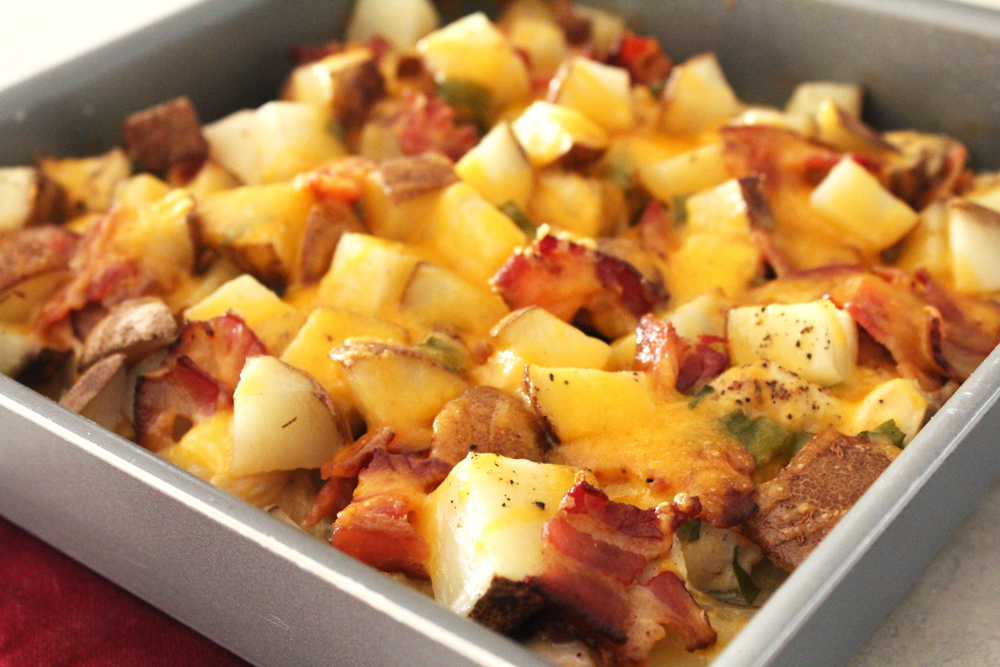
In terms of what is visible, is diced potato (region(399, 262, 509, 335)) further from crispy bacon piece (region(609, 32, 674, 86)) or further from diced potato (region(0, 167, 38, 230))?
crispy bacon piece (region(609, 32, 674, 86))

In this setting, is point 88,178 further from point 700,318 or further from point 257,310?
point 700,318

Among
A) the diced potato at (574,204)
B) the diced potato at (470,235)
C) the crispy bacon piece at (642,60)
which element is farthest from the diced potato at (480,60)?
the diced potato at (470,235)

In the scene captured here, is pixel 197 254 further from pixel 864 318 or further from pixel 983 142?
pixel 983 142

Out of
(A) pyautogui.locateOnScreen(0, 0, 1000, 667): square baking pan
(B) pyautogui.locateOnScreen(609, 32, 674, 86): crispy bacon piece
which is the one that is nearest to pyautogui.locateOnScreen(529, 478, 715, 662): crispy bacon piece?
(A) pyautogui.locateOnScreen(0, 0, 1000, 667): square baking pan

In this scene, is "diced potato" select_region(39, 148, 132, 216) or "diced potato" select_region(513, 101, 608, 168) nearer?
"diced potato" select_region(513, 101, 608, 168)

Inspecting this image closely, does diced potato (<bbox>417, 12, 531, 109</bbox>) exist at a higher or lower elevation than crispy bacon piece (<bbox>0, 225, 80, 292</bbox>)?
lower

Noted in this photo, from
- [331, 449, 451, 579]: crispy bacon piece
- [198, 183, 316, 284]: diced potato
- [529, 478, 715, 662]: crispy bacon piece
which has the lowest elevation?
[529, 478, 715, 662]: crispy bacon piece

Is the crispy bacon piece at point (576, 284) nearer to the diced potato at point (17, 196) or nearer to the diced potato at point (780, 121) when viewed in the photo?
the diced potato at point (780, 121)
